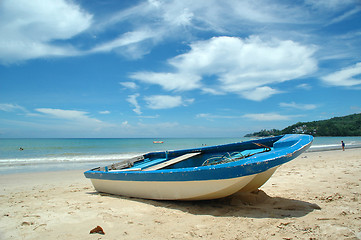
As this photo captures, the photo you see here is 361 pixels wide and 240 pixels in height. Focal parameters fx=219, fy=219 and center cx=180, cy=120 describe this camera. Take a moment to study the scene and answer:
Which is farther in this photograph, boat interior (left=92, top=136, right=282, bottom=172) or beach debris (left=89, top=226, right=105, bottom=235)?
boat interior (left=92, top=136, right=282, bottom=172)

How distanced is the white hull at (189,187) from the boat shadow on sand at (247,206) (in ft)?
0.66

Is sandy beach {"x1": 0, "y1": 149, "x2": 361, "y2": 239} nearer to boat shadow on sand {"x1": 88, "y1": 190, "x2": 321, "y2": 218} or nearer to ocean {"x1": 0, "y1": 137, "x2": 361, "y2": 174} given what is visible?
boat shadow on sand {"x1": 88, "y1": 190, "x2": 321, "y2": 218}

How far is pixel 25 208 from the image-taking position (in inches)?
195

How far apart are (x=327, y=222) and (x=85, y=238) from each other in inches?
145

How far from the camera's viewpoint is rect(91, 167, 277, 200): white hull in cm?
410

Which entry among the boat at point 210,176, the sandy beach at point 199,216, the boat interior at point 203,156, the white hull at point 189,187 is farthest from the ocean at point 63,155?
the sandy beach at point 199,216

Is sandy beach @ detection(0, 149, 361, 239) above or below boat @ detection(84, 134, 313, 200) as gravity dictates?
below

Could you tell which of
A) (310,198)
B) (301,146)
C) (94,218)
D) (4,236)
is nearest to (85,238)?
(94,218)

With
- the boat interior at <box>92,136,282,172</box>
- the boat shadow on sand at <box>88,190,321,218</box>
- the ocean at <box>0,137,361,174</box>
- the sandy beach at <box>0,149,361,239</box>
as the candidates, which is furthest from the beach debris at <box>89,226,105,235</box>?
the ocean at <box>0,137,361,174</box>

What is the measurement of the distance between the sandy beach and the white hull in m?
0.20

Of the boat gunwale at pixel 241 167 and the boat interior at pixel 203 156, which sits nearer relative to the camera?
the boat gunwale at pixel 241 167

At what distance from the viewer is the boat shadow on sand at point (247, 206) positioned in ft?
13.1

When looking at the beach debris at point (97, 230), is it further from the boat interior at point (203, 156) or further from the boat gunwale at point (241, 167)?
the boat interior at point (203, 156)

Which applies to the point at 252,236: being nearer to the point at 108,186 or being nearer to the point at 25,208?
the point at 108,186
